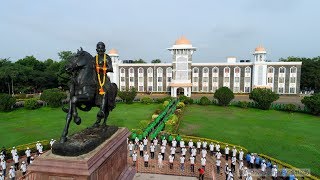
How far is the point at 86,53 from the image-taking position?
22.2ft

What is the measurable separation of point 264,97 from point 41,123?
23069mm

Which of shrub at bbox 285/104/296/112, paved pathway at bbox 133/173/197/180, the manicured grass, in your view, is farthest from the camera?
shrub at bbox 285/104/296/112

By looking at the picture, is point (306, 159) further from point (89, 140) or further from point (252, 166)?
point (89, 140)

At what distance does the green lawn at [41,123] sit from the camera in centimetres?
1666

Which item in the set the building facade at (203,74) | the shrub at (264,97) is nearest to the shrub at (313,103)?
the shrub at (264,97)

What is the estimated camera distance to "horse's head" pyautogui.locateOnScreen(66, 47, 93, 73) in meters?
6.47

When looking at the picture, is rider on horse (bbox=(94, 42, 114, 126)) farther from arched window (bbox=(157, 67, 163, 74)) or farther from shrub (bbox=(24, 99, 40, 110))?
arched window (bbox=(157, 67, 163, 74))

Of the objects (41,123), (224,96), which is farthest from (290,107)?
(41,123)

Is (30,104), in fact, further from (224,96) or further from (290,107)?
(290,107)

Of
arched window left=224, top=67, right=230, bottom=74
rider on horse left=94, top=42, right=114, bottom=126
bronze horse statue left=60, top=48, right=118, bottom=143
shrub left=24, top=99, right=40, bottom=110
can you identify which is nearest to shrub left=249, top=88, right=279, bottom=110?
arched window left=224, top=67, right=230, bottom=74

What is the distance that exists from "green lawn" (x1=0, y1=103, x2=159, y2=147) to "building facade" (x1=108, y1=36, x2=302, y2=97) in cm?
1638

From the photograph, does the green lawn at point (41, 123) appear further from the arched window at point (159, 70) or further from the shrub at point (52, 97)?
the arched window at point (159, 70)

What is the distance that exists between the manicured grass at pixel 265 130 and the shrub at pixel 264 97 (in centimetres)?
84

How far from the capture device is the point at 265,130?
19.5m
